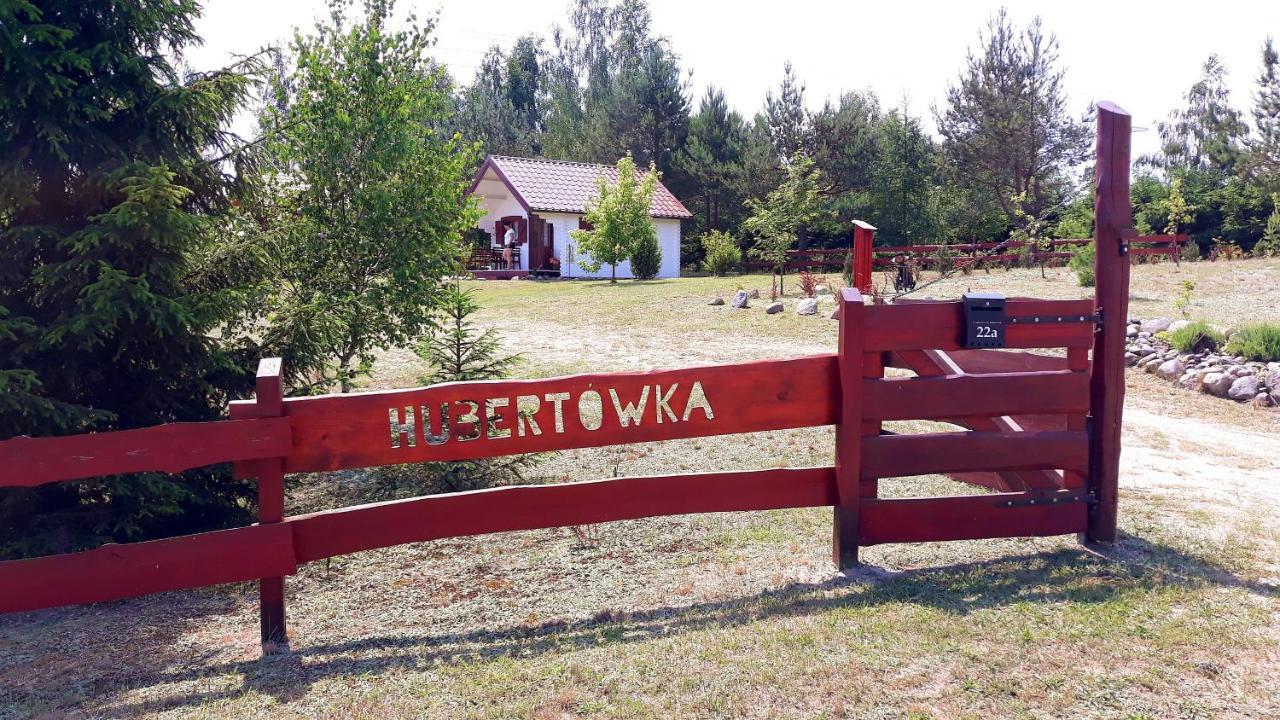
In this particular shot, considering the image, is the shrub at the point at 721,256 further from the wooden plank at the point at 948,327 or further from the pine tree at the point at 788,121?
the wooden plank at the point at 948,327

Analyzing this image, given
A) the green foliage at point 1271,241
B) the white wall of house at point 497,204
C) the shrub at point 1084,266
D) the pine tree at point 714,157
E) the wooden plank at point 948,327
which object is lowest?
the wooden plank at point 948,327

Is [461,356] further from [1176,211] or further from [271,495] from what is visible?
[1176,211]

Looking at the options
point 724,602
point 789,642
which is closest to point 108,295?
Answer: point 724,602

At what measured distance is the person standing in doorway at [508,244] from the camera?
35719 millimetres

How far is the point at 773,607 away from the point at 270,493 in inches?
90.8

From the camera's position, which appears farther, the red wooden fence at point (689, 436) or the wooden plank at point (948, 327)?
the wooden plank at point (948, 327)

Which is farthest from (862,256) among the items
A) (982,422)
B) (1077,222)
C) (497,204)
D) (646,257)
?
(497,204)

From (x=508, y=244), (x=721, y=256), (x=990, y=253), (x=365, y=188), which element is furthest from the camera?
(x=508, y=244)

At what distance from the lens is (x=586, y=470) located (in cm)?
777

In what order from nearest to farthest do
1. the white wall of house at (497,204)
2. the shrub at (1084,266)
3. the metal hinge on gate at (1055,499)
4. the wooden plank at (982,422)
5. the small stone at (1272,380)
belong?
1. the metal hinge on gate at (1055,499)
2. the wooden plank at (982,422)
3. the small stone at (1272,380)
4. the shrub at (1084,266)
5. the white wall of house at (497,204)

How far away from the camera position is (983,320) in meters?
4.73

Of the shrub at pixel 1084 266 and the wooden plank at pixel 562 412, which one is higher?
the shrub at pixel 1084 266

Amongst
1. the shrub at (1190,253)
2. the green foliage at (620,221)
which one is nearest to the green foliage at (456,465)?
the green foliage at (620,221)

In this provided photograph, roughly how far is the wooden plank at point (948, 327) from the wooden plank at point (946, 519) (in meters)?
0.79
